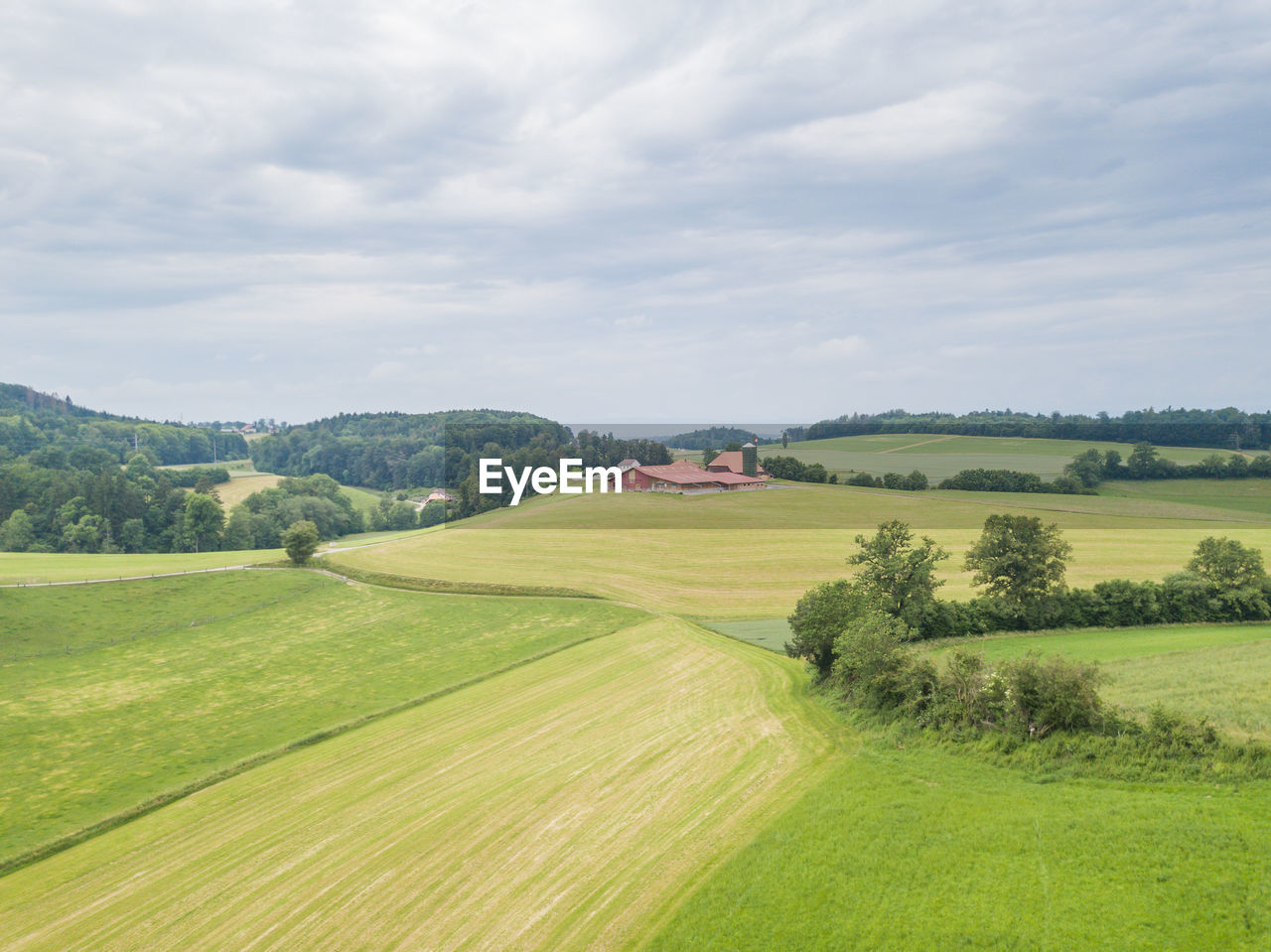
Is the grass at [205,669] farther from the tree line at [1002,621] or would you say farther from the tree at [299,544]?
the tree line at [1002,621]

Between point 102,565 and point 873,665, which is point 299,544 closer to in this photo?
point 102,565

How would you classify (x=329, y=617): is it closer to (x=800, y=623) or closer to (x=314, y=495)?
(x=800, y=623)

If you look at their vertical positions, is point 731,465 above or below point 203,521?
above

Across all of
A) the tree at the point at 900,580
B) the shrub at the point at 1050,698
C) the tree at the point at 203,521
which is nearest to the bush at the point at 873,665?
the shrub at the point at 1050,698

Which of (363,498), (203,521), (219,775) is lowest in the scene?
(219,775)

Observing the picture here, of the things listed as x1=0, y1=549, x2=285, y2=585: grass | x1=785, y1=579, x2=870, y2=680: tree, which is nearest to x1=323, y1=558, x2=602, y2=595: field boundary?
x1=0, y1=549, x2=285, y2=585: grass

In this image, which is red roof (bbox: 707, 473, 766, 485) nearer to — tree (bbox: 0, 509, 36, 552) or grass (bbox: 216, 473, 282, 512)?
grass (bbox: 216, 473, 282, 512)

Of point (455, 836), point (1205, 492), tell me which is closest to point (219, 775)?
point (455, 836)

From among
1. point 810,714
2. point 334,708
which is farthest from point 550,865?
point 334,708

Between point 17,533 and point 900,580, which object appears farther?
point 17,533
